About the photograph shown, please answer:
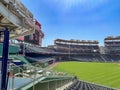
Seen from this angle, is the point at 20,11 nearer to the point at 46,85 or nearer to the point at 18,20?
the point at 18,20

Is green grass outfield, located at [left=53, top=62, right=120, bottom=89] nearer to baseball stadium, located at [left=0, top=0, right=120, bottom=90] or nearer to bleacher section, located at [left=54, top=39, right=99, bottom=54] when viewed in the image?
baseball stadium, located at [left=0, top=0, right=120, bottom=90]

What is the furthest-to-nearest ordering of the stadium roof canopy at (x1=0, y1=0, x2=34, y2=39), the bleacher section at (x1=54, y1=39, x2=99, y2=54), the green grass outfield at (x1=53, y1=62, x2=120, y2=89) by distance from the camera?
the bleacher section at (x1=54, y1=39, x2=99, y2=54)
the green grass outfield at (x1=53, y1=62, x2=120, y2=89)
the stadium roof canopy at (x1=0, y1=0, x2=34, y2=39)

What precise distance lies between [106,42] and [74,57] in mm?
27766

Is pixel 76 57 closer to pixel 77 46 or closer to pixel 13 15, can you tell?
pixel 77 46

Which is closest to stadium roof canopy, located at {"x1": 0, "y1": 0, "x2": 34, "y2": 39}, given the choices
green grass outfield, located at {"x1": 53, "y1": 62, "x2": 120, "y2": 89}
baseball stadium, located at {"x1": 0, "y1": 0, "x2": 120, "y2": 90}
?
baseball stadium, located at {"x1": 0, "y1": 0, "x2": 120, "y2": 90}

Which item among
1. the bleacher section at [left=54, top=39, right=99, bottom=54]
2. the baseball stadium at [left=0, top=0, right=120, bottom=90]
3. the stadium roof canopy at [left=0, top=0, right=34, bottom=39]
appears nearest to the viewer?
the stadium roof canopy at [left=0, top=0, right=34, bottom=39]

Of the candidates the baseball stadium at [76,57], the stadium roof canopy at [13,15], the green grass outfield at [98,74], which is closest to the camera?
the stadium roof canopy at [13,15]

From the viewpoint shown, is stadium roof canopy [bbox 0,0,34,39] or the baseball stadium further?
the baseball stadium

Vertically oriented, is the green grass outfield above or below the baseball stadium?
below

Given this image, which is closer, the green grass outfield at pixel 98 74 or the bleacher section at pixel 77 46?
the green grass outfield at pixel 98 74

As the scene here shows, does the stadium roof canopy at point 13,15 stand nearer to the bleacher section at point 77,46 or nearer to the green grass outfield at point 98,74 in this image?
the green grass outfield at point 98,74

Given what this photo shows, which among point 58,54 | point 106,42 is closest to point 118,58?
point 106,42

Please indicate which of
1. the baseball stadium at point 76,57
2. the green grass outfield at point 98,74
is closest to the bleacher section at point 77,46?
the baseball stadium at point 76,57

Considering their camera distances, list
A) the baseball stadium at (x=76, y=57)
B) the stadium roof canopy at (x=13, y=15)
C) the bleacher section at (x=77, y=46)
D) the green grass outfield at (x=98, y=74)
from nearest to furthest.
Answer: the stadium roof canopy at (x=13, y=15) < the green grass outfield at (x=98, y=74) < the baseball stadium at (x=76, y=57) < the bleacher section at (x=77, y=46)
